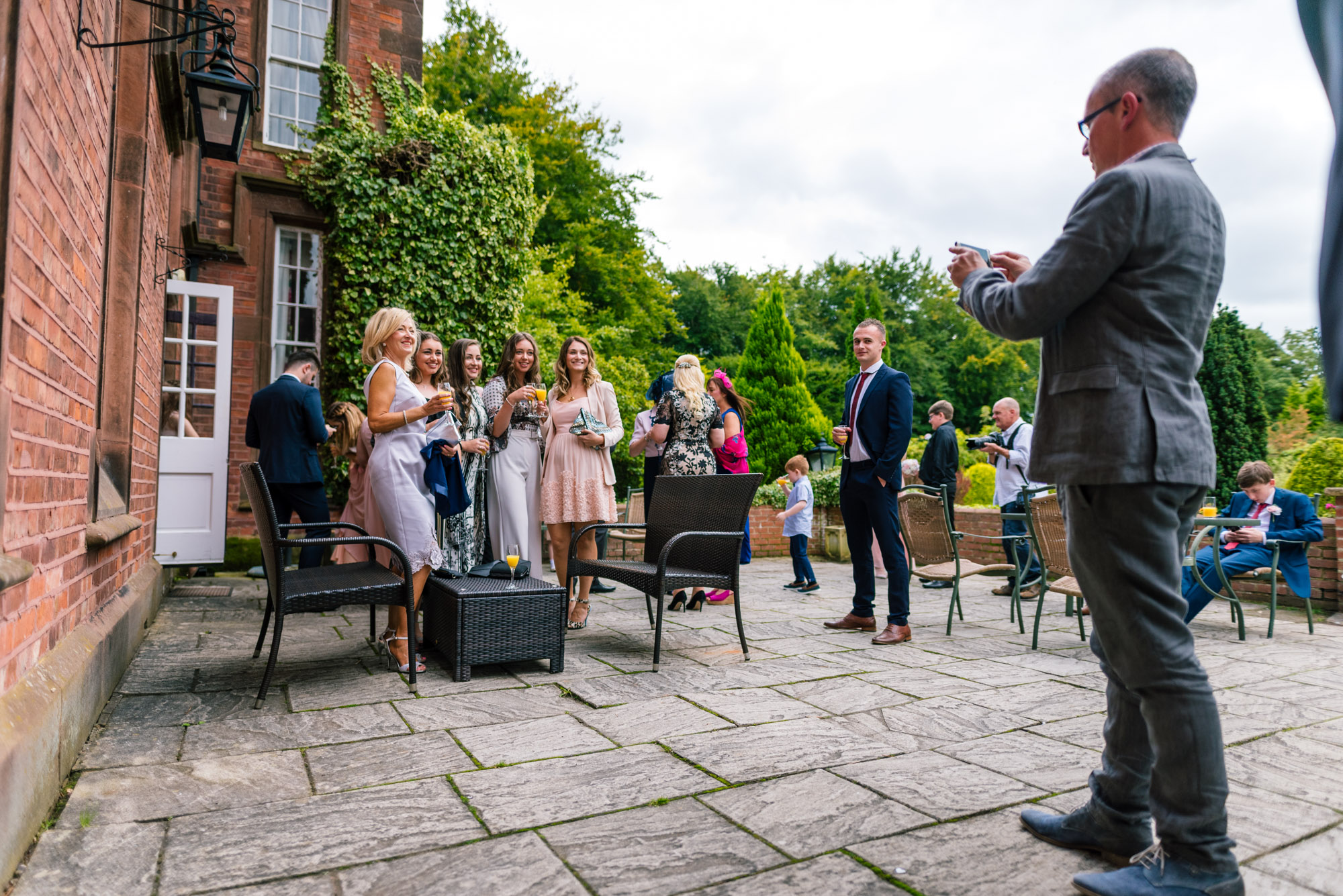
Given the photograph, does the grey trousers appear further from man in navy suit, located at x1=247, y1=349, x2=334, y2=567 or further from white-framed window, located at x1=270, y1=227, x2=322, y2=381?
white-framed window, located at x1=270, y1=227, x2=322, y2=381

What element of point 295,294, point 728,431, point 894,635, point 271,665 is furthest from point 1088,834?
point 295,294

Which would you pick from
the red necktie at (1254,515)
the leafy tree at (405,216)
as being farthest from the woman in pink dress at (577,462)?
the red necktie at (1254,515)

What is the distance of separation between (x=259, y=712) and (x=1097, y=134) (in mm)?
3470

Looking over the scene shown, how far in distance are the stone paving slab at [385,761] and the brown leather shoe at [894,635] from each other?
279cm

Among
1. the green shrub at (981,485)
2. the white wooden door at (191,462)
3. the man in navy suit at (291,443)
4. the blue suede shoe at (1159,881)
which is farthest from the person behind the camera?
the green shrub at (981,485)

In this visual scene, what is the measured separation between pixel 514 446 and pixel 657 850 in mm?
3607

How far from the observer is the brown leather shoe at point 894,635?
15.5 feet

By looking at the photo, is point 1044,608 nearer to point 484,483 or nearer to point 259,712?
point 484,483

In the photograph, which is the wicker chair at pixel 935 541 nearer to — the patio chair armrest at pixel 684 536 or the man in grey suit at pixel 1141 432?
the patio chair armrest at pixel 684 536

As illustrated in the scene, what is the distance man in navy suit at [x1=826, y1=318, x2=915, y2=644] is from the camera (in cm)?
478

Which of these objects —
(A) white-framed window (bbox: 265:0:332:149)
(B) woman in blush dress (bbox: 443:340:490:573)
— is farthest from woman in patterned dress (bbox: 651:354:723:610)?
(A) white-framed window (bbox: 265:0:332:149)

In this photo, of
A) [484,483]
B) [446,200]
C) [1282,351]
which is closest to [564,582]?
[484,483]

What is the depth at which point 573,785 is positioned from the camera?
7.98 feet

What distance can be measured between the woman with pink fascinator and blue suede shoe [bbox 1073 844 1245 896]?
14.8ft
